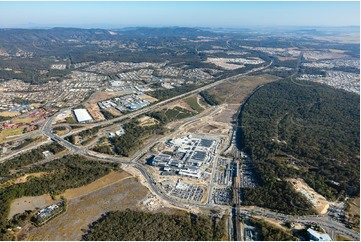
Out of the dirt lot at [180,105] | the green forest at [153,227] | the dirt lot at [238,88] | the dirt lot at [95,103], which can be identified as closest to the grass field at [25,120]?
the dirt lot at [95,103]

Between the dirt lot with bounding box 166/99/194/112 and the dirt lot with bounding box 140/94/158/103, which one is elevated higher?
the dirt lot with bounding box 140/94/158/103

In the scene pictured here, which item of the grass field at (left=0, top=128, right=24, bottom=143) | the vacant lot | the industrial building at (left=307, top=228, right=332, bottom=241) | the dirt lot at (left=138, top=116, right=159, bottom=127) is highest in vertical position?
the vacant lot

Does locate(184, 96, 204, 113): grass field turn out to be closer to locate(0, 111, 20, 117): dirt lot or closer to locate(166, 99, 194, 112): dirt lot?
locate(166, 99, 194, 112): dirt lot

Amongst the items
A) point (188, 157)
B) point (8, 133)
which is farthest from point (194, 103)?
point (8, 133)

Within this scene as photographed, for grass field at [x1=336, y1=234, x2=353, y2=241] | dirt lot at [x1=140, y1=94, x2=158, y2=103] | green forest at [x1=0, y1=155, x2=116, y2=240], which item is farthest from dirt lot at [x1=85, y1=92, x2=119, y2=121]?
grass field at [x1=336, y1=234, x2=353, y2=241]

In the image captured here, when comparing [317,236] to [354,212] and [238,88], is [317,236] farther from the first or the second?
[238,88]

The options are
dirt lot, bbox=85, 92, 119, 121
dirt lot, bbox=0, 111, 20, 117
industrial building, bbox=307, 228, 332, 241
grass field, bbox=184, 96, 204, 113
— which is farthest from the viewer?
grass field, bbox=184, 96, 204, 113

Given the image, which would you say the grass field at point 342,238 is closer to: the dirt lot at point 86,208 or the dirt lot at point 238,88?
the dirt lot at point 86,208

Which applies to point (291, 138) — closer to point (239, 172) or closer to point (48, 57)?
point (239, 172)

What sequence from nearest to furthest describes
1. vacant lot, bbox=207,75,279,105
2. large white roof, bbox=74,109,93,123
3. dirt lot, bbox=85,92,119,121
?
large white roof, bbox=74,109,93,123, dirt lot, bbox=85,92,119,121, vacant lot, bbox=207,75,279,105

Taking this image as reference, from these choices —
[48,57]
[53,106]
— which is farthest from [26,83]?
[48,57]
